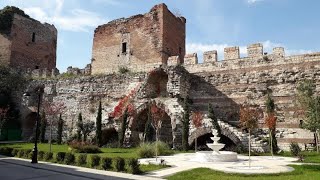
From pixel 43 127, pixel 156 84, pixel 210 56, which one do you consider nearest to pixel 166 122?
pixel 156 84

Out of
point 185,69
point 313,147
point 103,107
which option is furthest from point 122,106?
point 313,147

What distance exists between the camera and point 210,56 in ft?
75.0

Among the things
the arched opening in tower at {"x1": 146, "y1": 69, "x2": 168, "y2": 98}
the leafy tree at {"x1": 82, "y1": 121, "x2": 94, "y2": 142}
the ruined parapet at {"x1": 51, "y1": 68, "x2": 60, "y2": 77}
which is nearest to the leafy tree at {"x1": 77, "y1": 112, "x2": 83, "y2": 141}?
the leafy tree at {"x1": 82, "y1": 121, "x2": 94, "y2": 142}

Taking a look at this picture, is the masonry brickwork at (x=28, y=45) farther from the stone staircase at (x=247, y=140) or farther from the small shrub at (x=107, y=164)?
the small shrub at (x=107, y=164)

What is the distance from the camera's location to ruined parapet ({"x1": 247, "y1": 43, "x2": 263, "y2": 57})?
21016mm

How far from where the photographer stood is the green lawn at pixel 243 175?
9.43 metres

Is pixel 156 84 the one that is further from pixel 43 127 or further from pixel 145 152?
pixel 43 127

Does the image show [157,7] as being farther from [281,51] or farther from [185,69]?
[281,51]

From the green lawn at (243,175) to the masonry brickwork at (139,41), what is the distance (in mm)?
16080

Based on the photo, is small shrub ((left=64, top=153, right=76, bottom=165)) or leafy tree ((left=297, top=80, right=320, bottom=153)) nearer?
small shrub ((left=64, top=153, right=76, bottom=165))

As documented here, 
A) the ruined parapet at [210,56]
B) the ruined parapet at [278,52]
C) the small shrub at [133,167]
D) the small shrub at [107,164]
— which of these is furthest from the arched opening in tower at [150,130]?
the small shrub at [133,167]

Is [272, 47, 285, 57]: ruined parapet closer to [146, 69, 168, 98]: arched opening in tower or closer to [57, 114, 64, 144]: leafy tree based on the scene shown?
[146, 69, 168, 98]: arched opening in tower

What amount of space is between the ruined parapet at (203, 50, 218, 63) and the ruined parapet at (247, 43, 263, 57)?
2.46 m

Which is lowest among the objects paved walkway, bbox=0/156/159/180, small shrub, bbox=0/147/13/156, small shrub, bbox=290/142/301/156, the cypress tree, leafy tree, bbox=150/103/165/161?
paved walkway, bbox=0/156/159/180
